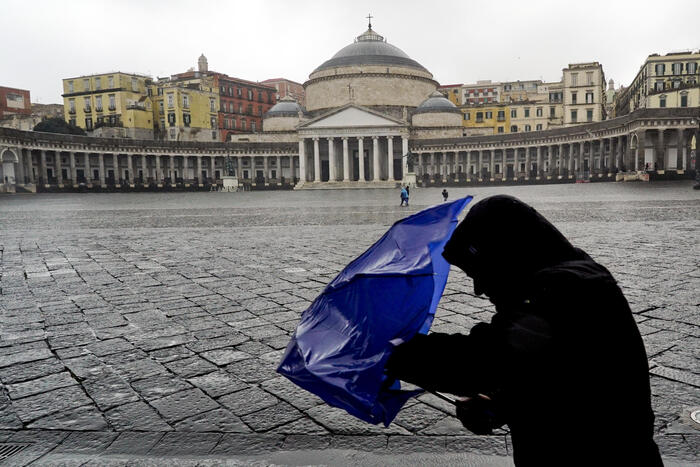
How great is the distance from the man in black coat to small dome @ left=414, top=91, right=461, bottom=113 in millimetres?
64211

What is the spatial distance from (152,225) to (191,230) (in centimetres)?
224

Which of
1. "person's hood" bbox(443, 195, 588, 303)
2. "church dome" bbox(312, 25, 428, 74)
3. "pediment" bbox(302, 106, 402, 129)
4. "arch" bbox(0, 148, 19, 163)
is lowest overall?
"person's hood" bbox(443, 195, 588, 303)

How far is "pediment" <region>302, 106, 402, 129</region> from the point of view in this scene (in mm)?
57616

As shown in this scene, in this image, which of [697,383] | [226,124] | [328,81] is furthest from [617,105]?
[697,383]

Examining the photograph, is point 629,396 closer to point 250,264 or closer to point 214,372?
point 214,372

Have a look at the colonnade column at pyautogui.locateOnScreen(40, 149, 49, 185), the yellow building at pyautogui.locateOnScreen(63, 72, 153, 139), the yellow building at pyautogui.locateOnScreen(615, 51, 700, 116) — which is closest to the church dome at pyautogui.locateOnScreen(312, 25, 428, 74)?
the yellow building at pyautogui.locateOnScreen(63, 72, 153, 139)

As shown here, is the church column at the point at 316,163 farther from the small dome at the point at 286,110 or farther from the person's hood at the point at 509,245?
the person's hood at the point at 509,245

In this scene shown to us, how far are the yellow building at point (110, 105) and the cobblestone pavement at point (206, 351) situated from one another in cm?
5824

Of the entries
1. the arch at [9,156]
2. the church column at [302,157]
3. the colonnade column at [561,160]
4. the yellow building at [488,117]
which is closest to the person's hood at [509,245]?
the arch at [9,156]

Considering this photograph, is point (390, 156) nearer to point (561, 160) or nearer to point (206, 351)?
point (561, 160)

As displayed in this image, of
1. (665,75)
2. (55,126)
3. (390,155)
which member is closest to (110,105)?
(55,126)

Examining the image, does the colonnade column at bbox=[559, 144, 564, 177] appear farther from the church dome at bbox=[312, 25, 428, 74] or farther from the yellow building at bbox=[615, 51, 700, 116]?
the church dome at bbox=[312, 25, 428, 74]

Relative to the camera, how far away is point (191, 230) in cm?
1273

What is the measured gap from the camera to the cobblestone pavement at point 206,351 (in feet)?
8.75
